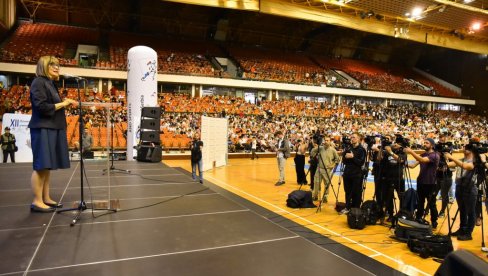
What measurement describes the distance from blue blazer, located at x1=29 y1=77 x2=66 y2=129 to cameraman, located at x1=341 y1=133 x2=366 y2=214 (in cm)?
488

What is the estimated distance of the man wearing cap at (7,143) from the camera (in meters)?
10.3

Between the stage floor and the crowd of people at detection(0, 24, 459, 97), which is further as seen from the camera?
the crowd of people at detection(0, 24, 459, 97)

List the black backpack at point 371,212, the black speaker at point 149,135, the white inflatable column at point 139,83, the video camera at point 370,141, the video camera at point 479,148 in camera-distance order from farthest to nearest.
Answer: the white inflatable column at point 139,83 → the black speaker at point 149,135 → the video camera at point 370,141 → the black backpack at point 371,212 → the video camera at point 479,148

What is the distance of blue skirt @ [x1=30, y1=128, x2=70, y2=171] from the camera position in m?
3.27

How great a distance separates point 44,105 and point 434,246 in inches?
194

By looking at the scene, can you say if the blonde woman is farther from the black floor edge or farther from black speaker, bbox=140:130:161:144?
black speaker, bbox=140:130:161:144

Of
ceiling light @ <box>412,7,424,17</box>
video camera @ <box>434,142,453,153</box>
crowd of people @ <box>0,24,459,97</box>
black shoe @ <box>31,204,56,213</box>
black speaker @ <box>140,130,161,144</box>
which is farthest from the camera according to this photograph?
crowd of people @ <box>0,24,459,97</box>

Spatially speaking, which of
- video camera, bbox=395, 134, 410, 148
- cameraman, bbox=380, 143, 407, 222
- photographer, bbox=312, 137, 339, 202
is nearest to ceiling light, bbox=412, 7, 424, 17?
Answer: photographer, bbox=312, 137, 339, 202

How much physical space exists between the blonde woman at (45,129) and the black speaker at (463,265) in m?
3.36

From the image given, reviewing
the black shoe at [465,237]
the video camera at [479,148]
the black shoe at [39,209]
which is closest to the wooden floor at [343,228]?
the black shoe at [465,237]

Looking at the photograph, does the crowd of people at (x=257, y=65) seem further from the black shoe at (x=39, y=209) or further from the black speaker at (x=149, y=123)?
the black shoe at (x=39, y=209)

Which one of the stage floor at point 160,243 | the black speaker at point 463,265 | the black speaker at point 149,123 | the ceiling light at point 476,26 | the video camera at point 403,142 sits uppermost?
the ceiling light at point 476,26

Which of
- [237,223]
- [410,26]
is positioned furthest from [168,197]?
[410,26]

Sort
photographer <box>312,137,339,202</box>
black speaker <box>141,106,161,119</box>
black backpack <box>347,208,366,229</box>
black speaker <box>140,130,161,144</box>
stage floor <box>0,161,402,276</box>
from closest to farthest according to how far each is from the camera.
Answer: stage floor <box>0,161,402,276</box> → black backpack <box>347,208,366,229</box> → black speaker <box>141,106,161,119</box> → black speaker <box>140,130,161,144</box> → photographer <box>312,137,339,202</box>
